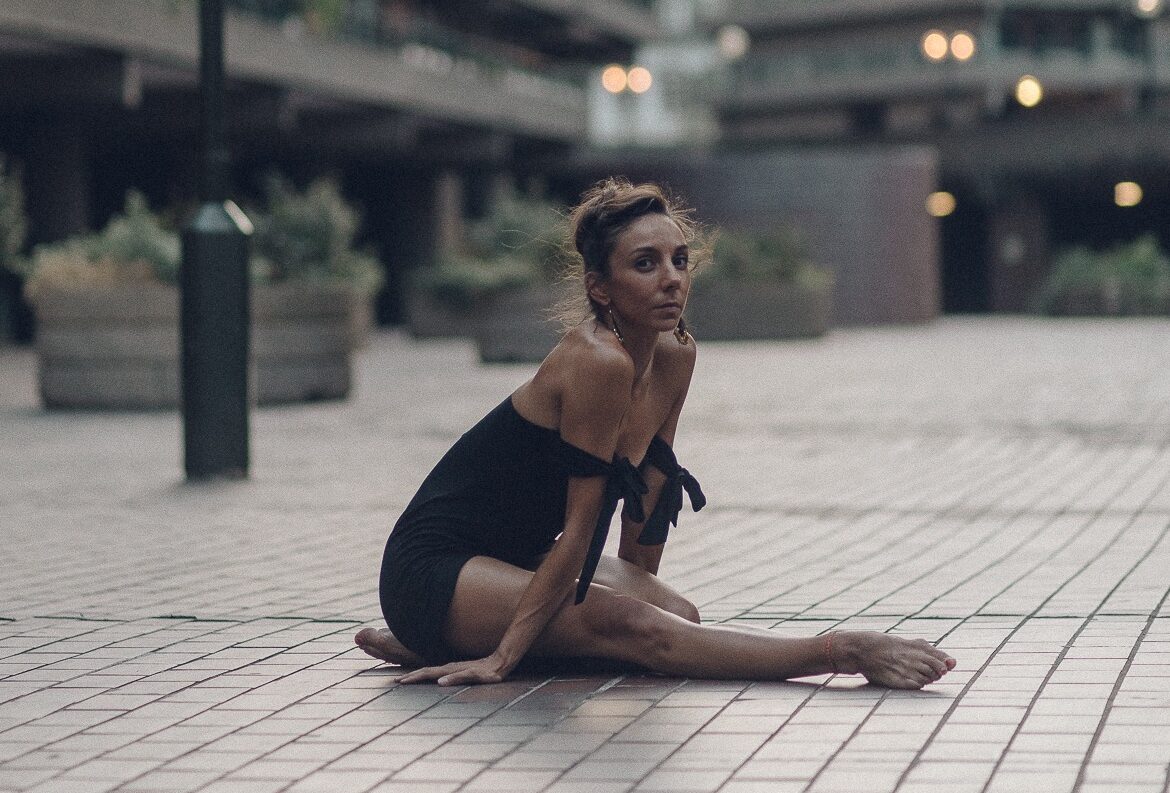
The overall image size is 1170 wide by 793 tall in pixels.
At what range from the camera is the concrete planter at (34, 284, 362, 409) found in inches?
636

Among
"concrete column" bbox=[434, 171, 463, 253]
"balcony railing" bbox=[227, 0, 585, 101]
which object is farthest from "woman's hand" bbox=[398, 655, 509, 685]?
"concrete column" bbox=[434, 171, 463, 253]

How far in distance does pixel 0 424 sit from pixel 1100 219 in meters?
40.9

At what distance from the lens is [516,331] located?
977 inches

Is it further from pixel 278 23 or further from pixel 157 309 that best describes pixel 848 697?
pixel 278 23

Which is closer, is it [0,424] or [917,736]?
[917,736]

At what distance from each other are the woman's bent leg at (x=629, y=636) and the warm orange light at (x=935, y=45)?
198 ft

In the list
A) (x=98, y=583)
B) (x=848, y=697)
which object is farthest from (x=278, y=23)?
(x=848, y=697)

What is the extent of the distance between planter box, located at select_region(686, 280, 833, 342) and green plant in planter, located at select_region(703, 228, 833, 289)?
267 millimetres

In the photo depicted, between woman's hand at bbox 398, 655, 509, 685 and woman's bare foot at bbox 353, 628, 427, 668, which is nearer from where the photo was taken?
woman's hand at bbox 398, 655, 509, 685

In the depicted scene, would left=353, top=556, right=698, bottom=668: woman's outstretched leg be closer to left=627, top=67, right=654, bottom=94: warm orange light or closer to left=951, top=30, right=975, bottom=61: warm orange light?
left=951, top=30, right=975, bottom=61: warm orange light

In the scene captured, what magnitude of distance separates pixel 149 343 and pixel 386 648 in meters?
11.4

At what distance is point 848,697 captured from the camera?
4.90m

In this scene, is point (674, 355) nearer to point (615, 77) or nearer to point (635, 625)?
point (635, 625)

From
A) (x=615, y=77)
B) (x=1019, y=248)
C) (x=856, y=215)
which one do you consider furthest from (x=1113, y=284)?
(x=615, y=77)
